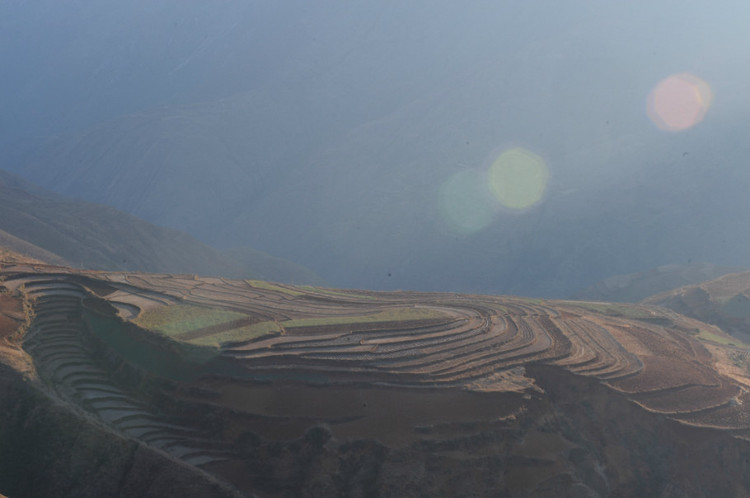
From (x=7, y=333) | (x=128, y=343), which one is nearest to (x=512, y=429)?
(x=128, y=343)

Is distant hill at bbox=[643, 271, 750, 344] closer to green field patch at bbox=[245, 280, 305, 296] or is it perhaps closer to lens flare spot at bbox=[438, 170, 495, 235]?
lens flare spot at bbox=[438, 170, 495, 235]

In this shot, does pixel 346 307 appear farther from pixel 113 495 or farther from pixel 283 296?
pixel 113 495

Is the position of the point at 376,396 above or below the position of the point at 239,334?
below

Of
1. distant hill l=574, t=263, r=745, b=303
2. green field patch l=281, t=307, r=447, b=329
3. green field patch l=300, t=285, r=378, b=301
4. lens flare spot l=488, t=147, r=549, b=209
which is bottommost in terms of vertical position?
green field patch l=281, t=307, r=447, b=329

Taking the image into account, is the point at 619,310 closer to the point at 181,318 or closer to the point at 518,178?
the point at 181,318

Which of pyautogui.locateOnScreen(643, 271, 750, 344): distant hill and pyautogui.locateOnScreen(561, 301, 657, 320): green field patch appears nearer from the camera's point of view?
pyautogui.locateOnScreen(561, 301, 657, 320): green field patch

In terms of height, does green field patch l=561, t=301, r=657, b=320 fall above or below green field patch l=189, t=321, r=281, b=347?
above

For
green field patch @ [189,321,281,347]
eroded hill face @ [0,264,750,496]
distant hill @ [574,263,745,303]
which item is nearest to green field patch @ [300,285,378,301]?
eroded hill face @ [0,264,750,496]

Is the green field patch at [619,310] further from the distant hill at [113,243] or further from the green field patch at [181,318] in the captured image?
the distant hill at [113,243]

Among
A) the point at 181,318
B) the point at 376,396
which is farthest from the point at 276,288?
the point at 376,396
